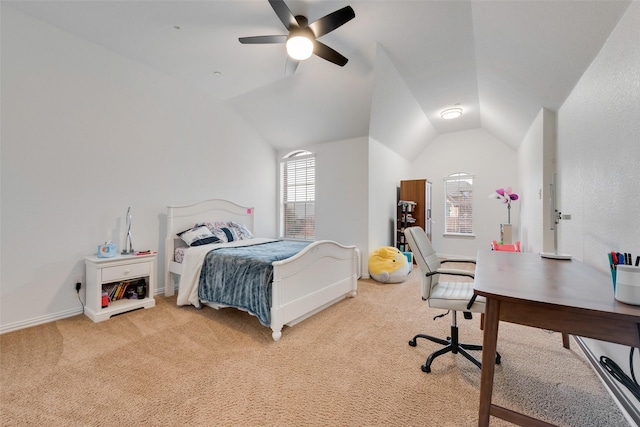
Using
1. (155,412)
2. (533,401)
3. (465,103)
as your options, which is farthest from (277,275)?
(465,103)

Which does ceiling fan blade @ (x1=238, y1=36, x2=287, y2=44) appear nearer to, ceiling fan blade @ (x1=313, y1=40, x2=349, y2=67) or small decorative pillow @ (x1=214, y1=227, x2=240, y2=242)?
ceiling fan blade @ (x1=313, y1=40, x2=349, y2=67)

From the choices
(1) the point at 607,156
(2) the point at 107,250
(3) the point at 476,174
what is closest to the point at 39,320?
(2) the point at 107,250

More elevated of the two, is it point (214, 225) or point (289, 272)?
point (214, 225)

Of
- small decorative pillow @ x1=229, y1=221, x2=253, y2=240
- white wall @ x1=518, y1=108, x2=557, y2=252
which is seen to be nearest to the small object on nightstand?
small decorative pillow @ x1=229, y1=221, x2=253, y2=240

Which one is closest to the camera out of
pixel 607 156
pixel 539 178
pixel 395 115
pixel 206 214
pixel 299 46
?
pixel 607 156

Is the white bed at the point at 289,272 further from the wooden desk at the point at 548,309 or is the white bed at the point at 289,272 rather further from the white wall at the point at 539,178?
the white wall at the point at 539,178

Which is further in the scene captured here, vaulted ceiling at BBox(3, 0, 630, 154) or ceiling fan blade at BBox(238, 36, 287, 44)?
ceiling fan blade at BBox(238, 36, 287, 44)

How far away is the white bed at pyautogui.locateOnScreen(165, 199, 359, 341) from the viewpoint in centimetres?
238

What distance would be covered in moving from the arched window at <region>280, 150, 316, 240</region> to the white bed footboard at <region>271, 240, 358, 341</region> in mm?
1933

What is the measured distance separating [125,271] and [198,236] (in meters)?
0.87

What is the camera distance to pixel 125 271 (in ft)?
9.44

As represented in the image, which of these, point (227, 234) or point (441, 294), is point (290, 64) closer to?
point (227, 234)

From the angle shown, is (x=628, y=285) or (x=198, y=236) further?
(x=198, y=236)

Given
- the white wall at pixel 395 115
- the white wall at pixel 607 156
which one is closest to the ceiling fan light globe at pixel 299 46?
the white wall at pixel 395 115
